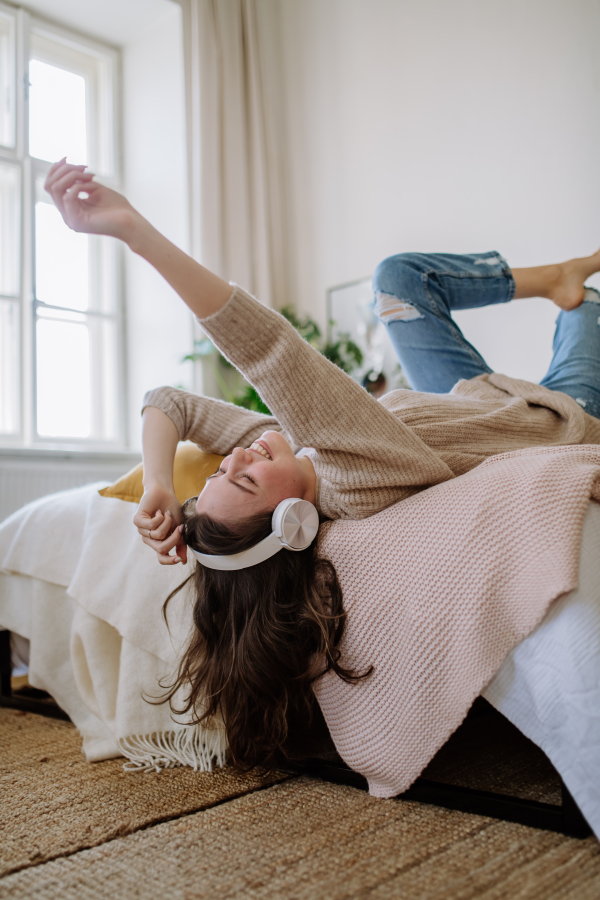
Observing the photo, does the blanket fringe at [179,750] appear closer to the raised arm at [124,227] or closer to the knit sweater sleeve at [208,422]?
the knit sweater sleeve at [208,422]

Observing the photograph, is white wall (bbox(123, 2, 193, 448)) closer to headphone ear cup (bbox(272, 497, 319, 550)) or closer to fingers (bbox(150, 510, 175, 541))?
fingers (bbox(150, 510, 175, 541))

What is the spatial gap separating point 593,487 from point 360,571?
1.09ft

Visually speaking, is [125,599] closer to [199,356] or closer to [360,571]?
[360,571]

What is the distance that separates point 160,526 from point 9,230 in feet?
8.68

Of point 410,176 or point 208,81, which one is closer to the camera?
point 410,176

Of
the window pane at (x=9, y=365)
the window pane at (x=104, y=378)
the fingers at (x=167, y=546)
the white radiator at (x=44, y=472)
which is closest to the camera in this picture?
the fingers at (x=167, y=546)

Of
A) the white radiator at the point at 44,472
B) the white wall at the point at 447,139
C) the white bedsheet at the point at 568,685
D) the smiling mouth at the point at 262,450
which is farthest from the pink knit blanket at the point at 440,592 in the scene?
the white radiator at the point at 44,472

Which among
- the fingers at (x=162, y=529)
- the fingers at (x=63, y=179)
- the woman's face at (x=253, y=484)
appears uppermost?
the fingers at (x=63, y=179)

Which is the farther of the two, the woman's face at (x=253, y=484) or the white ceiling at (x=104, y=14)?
the white ceiling at (x=104, y=14)

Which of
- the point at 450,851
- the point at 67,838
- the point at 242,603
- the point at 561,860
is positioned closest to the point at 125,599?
the point at 242,603

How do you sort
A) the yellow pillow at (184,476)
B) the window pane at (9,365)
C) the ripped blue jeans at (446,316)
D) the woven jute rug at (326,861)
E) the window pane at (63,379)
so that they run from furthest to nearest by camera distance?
the window pane at (63,379)
the window pane at (9,365)
the ripped blue jeans at (446,316)
the yellow pillow at (184,476)
the woven jute rug at (326,861)

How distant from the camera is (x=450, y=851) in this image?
2.58 feet

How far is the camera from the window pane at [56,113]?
3.28 metres

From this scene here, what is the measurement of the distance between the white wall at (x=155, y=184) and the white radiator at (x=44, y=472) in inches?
16.7
